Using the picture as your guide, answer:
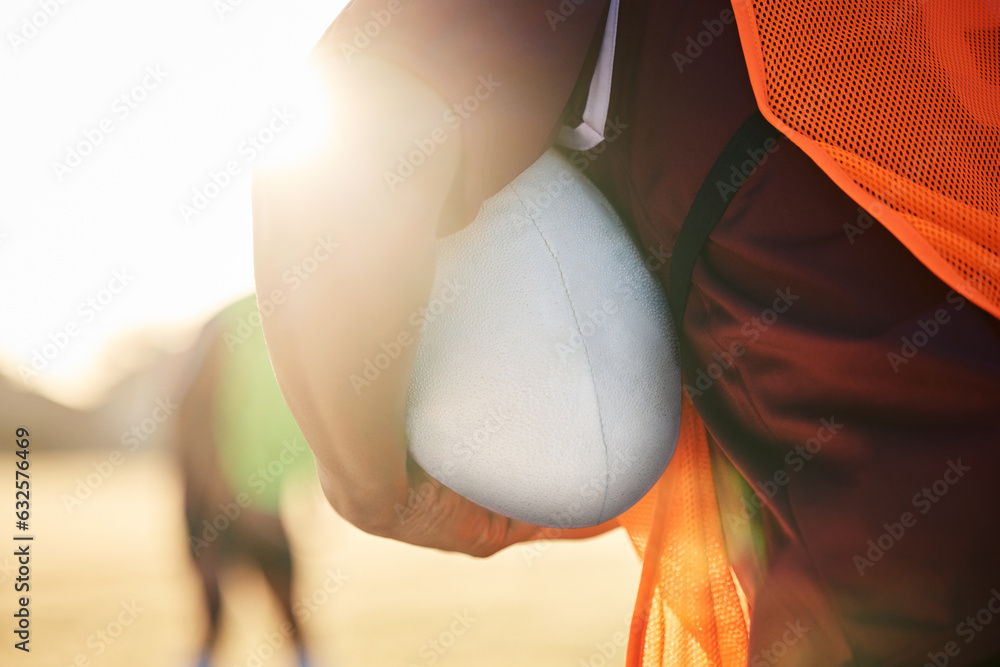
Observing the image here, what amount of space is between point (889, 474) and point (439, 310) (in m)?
0.32

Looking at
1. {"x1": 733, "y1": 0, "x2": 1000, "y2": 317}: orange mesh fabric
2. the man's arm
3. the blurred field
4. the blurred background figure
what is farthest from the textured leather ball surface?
the blurred field

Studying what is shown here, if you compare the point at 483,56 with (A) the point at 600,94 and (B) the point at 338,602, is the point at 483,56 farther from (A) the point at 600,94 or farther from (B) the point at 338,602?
(B) the point at 338,602

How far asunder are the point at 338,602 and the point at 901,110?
2.27 meters

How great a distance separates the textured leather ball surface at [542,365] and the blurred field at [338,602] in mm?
1503

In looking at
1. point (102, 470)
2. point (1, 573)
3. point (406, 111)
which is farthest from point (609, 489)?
point (102, 470)

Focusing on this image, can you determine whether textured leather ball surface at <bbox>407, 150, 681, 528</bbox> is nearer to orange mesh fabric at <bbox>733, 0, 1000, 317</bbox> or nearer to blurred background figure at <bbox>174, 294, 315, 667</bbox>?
orange mesh fabric at <bbox>733, 0, 1000, 317</bbox>

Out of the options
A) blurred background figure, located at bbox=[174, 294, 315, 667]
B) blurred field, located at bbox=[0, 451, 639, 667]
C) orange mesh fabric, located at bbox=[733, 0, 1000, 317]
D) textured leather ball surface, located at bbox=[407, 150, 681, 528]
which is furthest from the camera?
blurred field, located at bbox=[0, 451, 639, 667]

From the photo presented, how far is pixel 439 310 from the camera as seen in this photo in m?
0.51

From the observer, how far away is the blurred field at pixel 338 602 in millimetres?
1923

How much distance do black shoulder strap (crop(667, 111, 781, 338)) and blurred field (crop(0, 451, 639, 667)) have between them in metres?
1.64

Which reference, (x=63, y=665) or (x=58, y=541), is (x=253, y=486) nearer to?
(x=63, y=665)

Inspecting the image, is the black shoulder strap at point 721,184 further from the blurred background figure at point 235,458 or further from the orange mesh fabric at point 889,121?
the blurred background figure at point 235,458

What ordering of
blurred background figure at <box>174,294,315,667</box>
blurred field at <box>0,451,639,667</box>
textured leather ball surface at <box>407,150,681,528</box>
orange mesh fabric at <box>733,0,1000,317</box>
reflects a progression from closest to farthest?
orange mesh fabric at <box>733,0,1000,317</box> → textured leather ball surface at <box>407,150,681,528</box> → blurred background figure at <box>174,294,315,667</box> → blurred field at <box>0,451,639,667</box>

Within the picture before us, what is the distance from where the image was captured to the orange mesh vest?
38 centimetres
